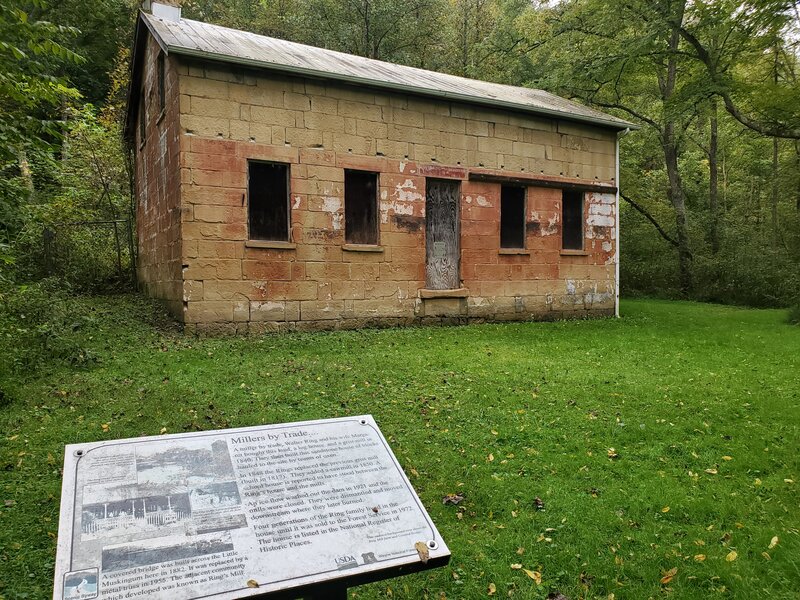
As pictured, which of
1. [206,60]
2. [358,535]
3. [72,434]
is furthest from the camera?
[206,60]

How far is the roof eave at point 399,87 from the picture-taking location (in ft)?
A: 31.7

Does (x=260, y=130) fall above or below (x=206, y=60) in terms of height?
below

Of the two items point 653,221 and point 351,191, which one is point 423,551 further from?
point 653,221

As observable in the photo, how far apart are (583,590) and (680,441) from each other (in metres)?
2.89

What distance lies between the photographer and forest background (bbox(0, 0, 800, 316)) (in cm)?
1170

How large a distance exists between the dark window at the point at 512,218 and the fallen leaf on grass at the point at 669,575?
10723 millimetres

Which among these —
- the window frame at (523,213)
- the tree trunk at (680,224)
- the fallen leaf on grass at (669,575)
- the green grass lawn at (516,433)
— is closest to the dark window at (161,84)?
the green grass lawn at (516,433)

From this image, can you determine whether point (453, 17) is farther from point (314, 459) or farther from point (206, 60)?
point (314, 459)

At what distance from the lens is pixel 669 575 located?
339 centimetres

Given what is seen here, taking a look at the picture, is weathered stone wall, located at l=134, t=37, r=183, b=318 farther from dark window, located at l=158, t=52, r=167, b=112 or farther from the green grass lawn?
the green grass lawn

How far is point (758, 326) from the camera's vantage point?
1373cm

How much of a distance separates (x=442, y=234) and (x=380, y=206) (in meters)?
1.87

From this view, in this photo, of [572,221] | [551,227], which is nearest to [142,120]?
[551,227]

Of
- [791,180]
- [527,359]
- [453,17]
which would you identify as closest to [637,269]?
[791,180]
